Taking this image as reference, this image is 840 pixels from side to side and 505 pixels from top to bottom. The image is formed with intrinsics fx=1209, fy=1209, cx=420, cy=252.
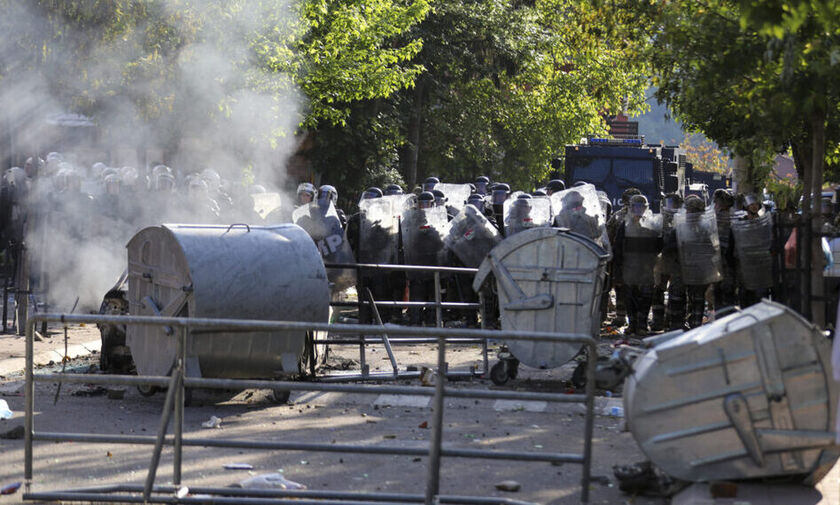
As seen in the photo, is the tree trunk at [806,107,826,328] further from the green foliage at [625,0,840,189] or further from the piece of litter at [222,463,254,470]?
the piece of litter at [222,463,254,470]

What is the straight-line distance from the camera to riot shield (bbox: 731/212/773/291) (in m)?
13.6

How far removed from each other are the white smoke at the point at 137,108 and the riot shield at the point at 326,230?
1.13 metres

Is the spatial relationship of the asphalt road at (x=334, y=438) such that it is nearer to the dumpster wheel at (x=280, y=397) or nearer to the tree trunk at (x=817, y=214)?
the dumpster wheel at (x=280, y=397)

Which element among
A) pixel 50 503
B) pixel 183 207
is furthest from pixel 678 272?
pixel 50 503

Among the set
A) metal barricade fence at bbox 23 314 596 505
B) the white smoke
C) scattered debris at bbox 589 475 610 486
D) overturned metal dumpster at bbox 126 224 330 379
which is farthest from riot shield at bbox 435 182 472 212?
metal barricade fence at bbox 23 314 596 505

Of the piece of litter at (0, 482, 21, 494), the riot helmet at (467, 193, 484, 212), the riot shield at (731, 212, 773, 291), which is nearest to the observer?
the piece of litter at (0, 482, 21, 494)

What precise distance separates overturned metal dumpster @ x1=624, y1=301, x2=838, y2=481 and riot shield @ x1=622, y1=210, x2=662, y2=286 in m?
8.49

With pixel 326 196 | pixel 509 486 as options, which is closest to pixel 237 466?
pixel 509 486

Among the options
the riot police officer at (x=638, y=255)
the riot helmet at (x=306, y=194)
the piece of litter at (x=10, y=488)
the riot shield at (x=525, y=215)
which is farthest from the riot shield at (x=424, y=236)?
the piece of litter at (x=10, y=488)

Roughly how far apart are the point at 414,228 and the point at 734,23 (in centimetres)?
695

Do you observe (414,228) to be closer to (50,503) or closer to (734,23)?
(734,23)

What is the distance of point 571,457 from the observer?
569cm

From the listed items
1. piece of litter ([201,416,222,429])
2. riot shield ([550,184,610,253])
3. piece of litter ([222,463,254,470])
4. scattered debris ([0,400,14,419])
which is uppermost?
riot shield ([550,184,610,253])

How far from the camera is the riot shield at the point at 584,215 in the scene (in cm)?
1496
